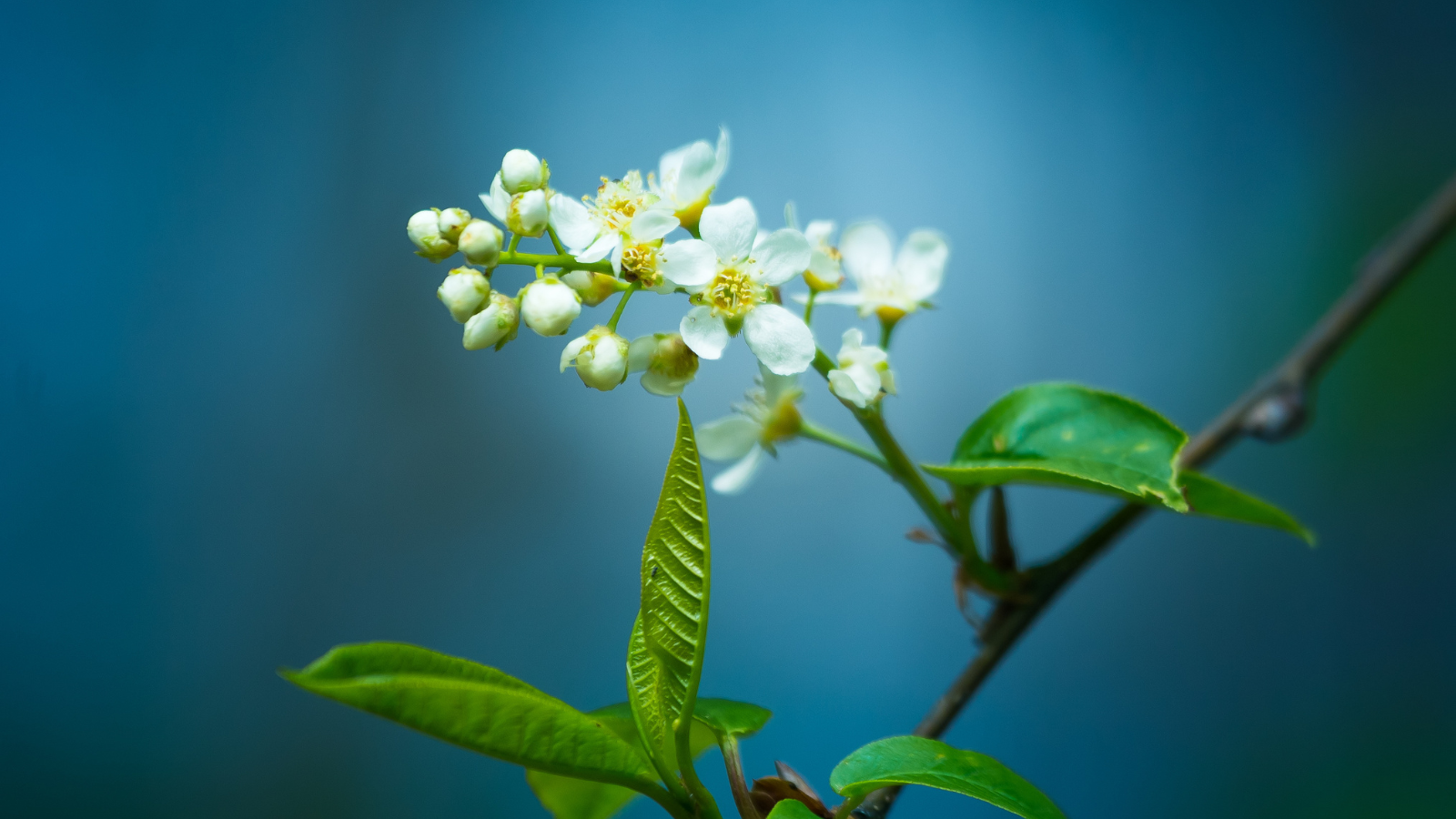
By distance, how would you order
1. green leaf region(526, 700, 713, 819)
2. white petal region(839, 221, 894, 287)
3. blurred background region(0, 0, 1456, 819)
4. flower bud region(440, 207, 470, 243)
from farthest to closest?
blurred background region(0, 0, 1456, 819)
white petal region(839, 221, 894, 287)
green leaf region(526, 700, 713, 819)
flower bud region(440, 207, 470, 243)

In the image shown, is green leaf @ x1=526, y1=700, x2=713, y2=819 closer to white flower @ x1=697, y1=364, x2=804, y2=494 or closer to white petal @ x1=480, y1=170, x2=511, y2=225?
white flower @ x1=697, y1=364, x2=804, y2=494

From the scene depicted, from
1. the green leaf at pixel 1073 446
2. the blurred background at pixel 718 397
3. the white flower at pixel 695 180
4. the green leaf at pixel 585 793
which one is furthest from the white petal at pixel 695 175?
the blurred background at pixel 718 397

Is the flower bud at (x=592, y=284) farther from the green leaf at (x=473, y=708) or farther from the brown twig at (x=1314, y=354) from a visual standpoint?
the brown twig at (x=1314, y=354)

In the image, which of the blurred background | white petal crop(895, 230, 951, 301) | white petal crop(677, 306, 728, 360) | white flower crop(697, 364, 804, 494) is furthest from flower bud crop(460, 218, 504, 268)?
the blurred background

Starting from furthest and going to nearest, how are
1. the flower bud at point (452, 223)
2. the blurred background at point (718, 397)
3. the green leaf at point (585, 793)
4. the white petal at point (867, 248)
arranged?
the blurred background at point (718, 397) < the white petal at point (867, 248) < the green leaf at point (585, 793) < the flower bud at point (452, 223)

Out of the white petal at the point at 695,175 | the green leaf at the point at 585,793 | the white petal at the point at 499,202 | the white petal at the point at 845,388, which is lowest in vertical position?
the green leaf at the point at 585,793
